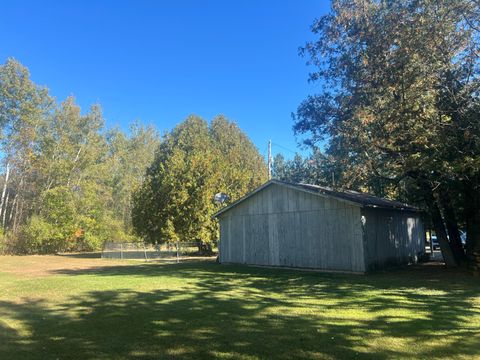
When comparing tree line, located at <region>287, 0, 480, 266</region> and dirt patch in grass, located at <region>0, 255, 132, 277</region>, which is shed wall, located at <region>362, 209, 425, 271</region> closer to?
tree line, located at <region>287, 0, 480, 266</region>

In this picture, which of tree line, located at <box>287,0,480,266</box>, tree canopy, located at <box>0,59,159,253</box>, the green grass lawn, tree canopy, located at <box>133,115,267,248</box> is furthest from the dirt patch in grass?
tree line, located at <box>287,0,480,266</box>

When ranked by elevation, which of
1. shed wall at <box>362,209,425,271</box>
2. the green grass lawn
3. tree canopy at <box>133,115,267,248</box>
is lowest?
the green grass lawn

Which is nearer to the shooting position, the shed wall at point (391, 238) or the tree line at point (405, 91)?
the tree line at point (405, 91)

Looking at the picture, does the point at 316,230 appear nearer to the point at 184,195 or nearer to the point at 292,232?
the point at 292,232

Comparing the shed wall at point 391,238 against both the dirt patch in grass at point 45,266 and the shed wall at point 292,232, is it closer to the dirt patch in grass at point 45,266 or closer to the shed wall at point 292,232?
the shed wall at point 292,232

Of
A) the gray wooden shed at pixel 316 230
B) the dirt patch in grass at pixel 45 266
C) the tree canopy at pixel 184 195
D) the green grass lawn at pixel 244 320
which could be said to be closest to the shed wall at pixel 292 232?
the gray wooden shed at pixel 316 230

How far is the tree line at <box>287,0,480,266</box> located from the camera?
12414 mm

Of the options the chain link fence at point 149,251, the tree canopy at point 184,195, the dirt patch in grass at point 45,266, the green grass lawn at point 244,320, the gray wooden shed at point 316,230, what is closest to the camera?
the green grass lawn at point 244,320

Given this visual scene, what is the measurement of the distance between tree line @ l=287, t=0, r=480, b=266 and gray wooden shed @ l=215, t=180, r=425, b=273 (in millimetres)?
1920

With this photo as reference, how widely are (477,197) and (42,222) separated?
103 feet

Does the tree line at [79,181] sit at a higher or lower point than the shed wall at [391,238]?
higher

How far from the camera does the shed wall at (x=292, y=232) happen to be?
51.8 feet

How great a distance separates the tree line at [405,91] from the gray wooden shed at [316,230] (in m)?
1.92

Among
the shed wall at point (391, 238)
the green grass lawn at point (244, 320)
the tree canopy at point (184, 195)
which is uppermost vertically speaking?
the tree canopy at point (184, 195)
